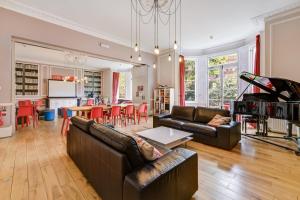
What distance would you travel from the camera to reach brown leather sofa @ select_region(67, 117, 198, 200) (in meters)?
1.18

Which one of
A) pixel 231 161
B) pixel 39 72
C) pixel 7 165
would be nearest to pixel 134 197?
pixel 231 161

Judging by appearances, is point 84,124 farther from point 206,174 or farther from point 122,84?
point 122,84

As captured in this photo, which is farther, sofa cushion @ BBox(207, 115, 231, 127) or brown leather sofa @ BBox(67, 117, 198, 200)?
sofa cushion @ BBox(207, 115, 231, 127)

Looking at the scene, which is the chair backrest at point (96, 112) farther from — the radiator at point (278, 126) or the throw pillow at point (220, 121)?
the radiator at point (278, 126)

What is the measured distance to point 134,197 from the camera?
3.62 feet

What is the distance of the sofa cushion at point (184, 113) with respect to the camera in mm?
4469

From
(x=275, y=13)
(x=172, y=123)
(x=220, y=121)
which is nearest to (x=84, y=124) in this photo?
(x=172, y=123)

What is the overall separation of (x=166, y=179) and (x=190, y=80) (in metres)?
6.57

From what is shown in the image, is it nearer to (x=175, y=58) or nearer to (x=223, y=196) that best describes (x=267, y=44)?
(x=175, y=58)

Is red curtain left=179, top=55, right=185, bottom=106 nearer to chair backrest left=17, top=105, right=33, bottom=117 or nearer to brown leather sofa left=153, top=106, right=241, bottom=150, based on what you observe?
brown leather sofa left=153, top=106, right=241, bottom=150

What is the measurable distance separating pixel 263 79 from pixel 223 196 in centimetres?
311

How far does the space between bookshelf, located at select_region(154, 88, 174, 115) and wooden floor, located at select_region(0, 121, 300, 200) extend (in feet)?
11.9

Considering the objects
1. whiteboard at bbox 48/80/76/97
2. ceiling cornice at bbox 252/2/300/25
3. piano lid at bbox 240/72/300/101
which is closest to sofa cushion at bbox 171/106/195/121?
piano lid at bbox 240/72/300/101

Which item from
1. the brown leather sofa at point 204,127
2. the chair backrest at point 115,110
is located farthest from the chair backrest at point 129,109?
the brown leather sofa at point 204,127
